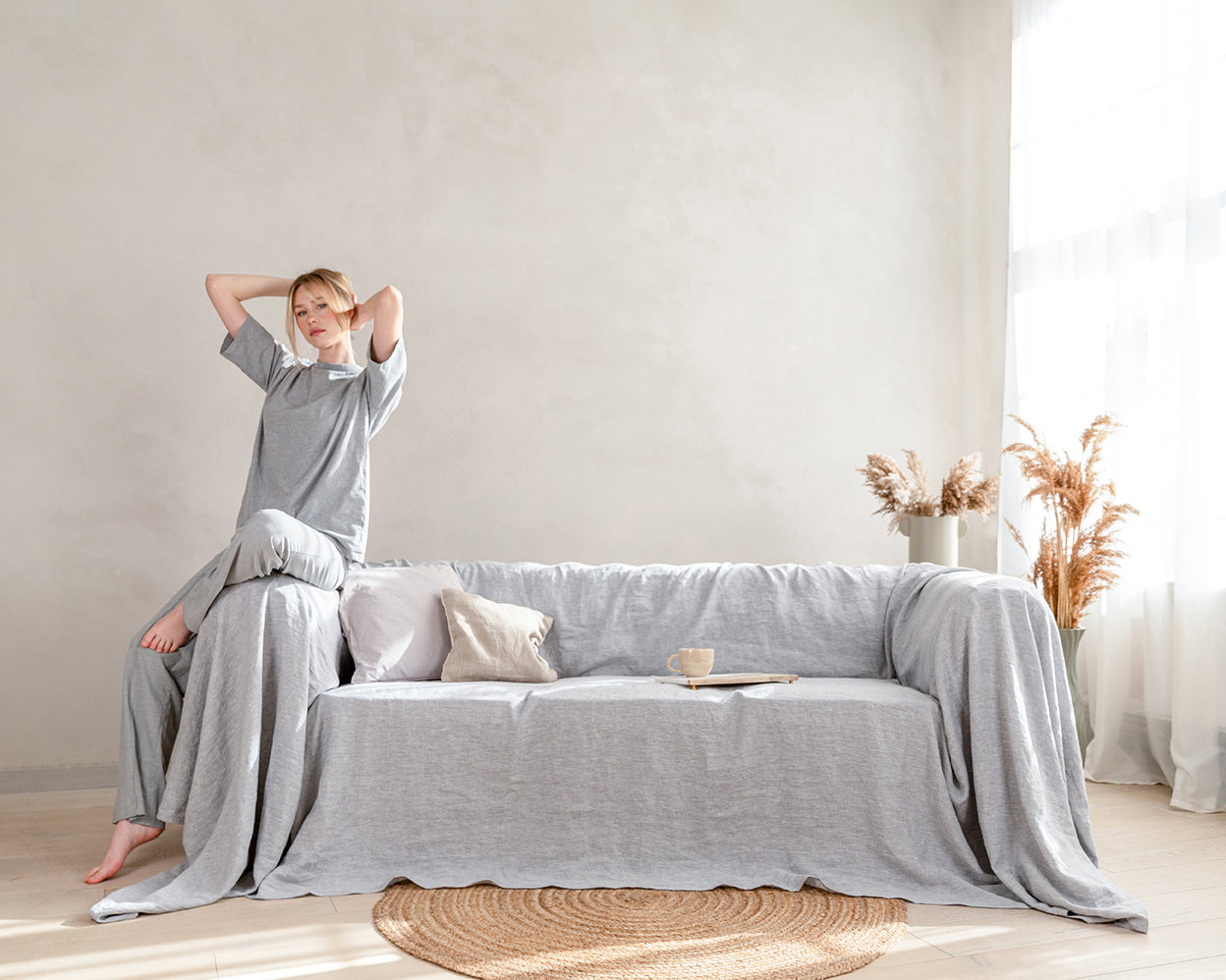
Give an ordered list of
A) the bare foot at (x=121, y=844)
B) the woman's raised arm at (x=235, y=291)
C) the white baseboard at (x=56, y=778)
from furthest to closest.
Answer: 1. the white baseboard at (x=56, y=778)
2. the woman's raised arm at (x=235, y=291)
3. the bare foot at (x=121, y=844)

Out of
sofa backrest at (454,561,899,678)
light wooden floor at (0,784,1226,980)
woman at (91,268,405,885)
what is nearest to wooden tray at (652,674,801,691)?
sofa backrest at (454,561,899,678)

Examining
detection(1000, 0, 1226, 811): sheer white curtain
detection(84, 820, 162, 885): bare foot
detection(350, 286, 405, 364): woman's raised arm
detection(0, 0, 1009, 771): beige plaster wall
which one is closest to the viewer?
detection(84, 820, 162, 885): bare foot

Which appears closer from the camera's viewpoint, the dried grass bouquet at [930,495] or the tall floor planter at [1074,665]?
the tall floor planter at [1074,665]

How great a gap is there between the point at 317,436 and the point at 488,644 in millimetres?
728

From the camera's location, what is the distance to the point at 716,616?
285 centimetres

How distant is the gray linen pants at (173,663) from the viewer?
234cm

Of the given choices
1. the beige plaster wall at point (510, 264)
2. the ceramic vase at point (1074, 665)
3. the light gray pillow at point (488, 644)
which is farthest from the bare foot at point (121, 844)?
the ceramic vase at point (1074, 665)

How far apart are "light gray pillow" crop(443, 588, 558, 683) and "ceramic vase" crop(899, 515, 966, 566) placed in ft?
4.20

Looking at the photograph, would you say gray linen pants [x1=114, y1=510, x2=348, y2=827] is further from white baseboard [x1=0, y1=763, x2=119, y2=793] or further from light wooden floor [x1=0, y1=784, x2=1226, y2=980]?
white baseboard [x1=0, y1=763, x2=119, y2=793]

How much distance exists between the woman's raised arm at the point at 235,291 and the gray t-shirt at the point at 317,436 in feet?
0.14

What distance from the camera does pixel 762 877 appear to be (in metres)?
2.20

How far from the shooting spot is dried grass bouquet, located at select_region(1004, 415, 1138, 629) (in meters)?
3.13

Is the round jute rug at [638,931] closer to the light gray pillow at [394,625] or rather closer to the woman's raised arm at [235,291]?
the light gray pillow at [394,625]

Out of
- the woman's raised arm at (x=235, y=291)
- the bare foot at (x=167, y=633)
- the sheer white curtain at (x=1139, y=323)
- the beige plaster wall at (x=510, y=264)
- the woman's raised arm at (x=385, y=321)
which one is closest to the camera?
the bare foot at (x=167, y=633)
